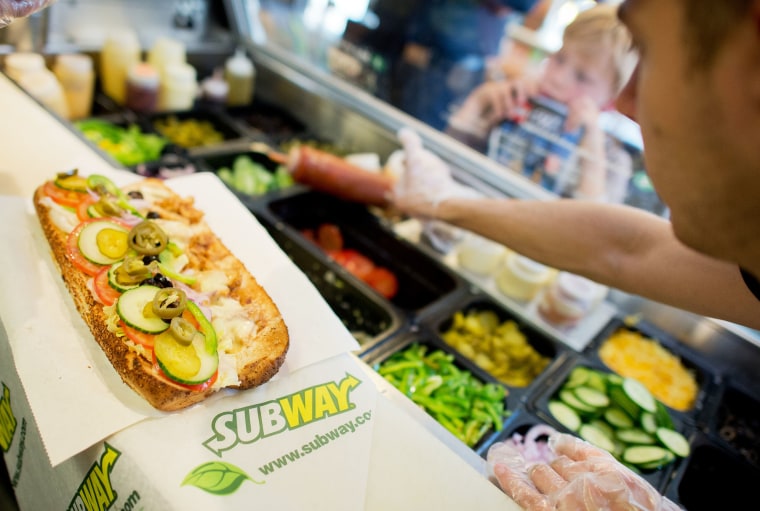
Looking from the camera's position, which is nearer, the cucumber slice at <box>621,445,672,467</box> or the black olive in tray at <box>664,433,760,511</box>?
the cucumber slice at <box>621,445,672,467</box>

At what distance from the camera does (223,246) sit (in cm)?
192

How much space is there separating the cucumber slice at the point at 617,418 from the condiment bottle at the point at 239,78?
3389 mm

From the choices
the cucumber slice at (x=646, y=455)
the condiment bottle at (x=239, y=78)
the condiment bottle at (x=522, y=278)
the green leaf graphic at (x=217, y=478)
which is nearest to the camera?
the green leaf graphic at (x=217, y=478)

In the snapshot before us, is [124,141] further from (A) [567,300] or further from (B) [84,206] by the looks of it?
(A) [567,300]

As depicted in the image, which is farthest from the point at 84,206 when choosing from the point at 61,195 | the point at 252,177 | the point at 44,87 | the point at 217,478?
the point at 44,87

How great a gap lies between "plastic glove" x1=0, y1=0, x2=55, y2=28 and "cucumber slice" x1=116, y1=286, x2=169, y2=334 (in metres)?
0.84

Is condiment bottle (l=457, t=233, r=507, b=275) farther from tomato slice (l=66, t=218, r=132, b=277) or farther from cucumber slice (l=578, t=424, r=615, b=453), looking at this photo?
tomato slice (l=66, t=218, r=132, b=277)

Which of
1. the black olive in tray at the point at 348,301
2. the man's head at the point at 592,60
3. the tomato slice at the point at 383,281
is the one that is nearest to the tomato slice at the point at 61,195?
the black olive in tray at the point at 348,301

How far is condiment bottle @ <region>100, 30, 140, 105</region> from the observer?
336 cm

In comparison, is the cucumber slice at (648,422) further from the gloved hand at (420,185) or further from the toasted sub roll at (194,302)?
the toasted sub roll at (194,302)

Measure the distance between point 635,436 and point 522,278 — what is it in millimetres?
932

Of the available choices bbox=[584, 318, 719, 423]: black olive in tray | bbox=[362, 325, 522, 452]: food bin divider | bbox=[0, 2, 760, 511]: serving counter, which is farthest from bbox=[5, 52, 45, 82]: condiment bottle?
→ bbox=[584, 318, 719, 423]: black olive in tray

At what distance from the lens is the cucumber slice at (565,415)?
208 cm

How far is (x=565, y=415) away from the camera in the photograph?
2.12 m
